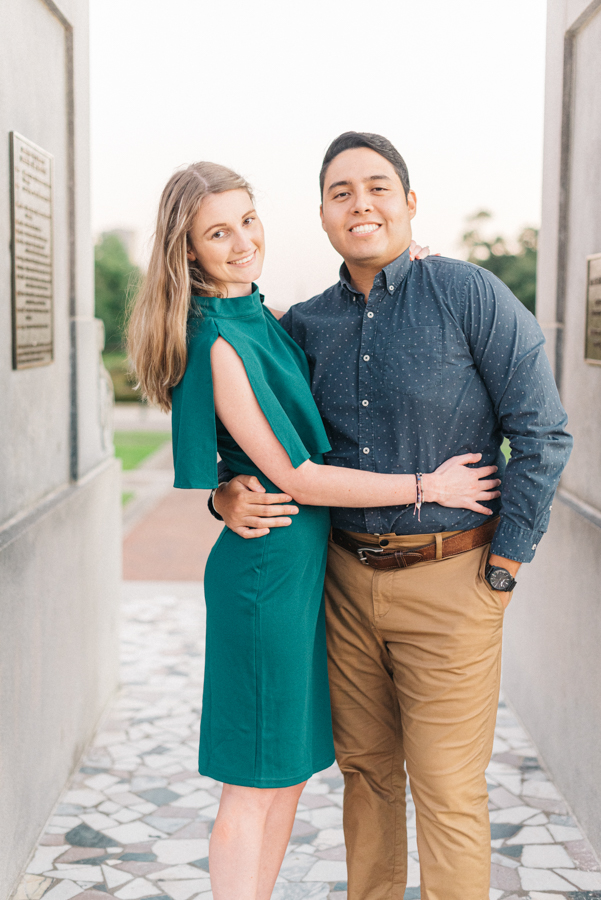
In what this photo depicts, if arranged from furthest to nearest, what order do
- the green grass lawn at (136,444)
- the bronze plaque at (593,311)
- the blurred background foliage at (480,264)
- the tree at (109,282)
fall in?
the tree at (109,282) → the blurred background foliage at (480,264) → the green grass lawn at (136,444) → the bronze plaque at (593,311)

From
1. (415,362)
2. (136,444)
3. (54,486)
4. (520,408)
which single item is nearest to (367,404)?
(415,362)

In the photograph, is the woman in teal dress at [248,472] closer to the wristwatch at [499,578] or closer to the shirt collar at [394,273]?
the wristwatch at [499,578]

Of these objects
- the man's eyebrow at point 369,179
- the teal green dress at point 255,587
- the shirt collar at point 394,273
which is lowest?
the teal green dress at point 255,587

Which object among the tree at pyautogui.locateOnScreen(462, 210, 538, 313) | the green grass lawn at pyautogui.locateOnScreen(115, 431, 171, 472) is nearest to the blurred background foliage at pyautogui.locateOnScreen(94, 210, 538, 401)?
the tree at pyautogui.locateOnScreen(462, 210, 538, 313)

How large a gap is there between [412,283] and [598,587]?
1.57 m

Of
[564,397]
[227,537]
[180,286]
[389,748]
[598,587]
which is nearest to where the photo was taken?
[180,286]

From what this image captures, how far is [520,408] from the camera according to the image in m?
2.50

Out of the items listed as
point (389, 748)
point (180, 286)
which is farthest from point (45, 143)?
point (389, 748)

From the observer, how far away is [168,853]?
3.57 meters

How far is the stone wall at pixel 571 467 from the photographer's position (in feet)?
12.0

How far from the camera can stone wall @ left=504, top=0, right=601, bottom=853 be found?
3650mm

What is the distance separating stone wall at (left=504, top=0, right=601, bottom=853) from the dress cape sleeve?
162 cm

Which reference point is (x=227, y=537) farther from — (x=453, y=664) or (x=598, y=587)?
(x=598, y=587)

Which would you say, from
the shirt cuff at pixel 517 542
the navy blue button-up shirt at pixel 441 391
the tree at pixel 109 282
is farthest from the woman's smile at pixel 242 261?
the tree at pixel 109 282
